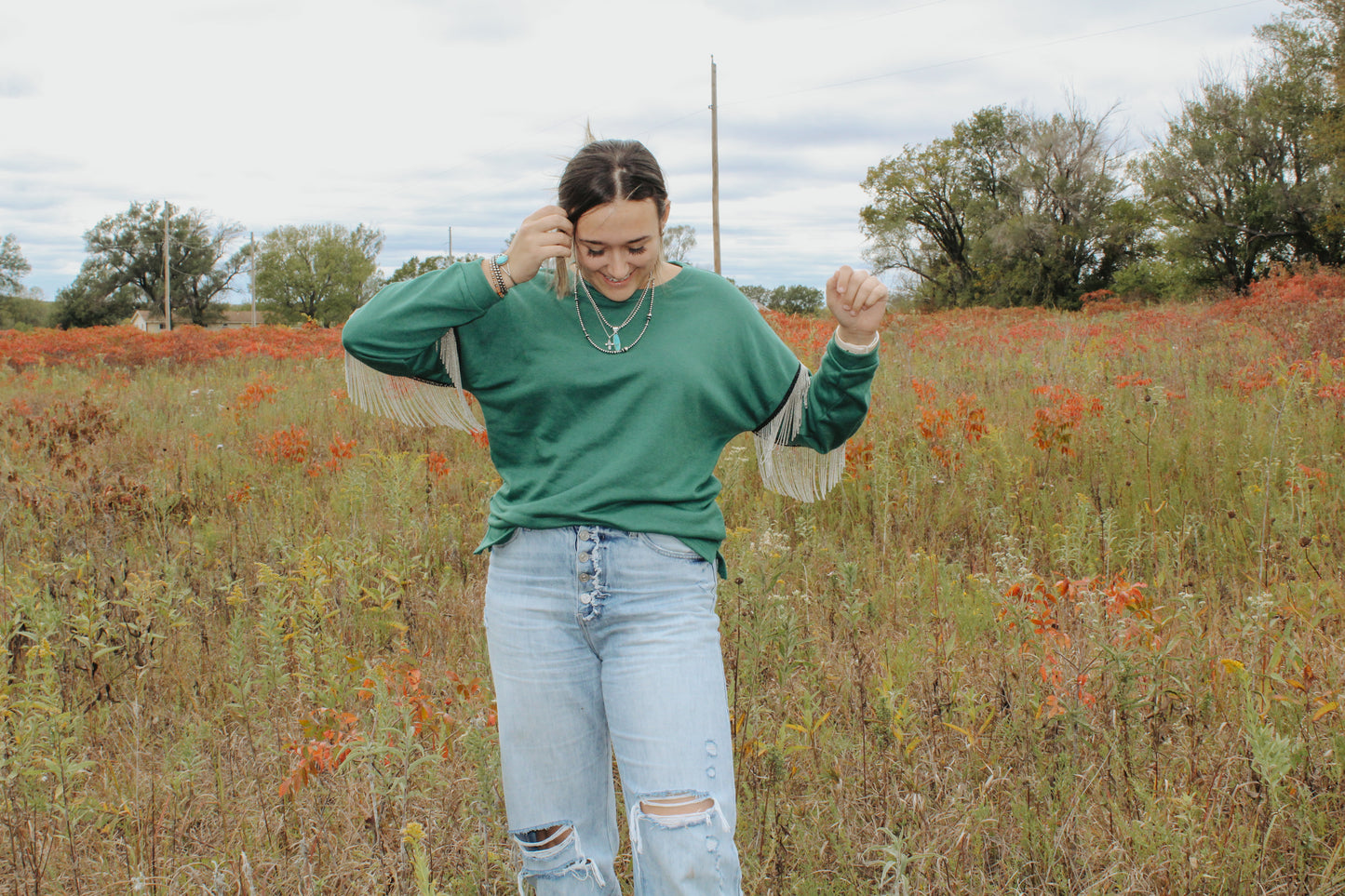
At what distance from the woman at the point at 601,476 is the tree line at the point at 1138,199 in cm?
2084

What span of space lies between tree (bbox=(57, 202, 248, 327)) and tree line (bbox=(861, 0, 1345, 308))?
1871 inches

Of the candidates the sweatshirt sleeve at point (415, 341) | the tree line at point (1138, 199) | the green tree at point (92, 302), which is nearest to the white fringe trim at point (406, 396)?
the sweatshirt sleeve at point (415, 341)

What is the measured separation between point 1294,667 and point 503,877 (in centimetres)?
245

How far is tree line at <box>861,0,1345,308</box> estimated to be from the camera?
83.0 ft

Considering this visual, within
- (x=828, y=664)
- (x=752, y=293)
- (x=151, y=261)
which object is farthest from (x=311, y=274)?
(x=828, y=664)

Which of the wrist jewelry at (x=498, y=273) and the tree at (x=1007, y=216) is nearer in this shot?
the wrist jewelry at (x=498, y=273)

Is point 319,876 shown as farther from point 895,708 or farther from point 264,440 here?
point 264,440

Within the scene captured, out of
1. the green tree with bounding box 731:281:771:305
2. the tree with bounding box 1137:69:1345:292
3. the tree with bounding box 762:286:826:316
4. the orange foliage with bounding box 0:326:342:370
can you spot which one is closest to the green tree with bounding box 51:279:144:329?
the tree with bounding box 762:286:826:316

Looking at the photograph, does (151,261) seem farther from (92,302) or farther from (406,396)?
(406,396)

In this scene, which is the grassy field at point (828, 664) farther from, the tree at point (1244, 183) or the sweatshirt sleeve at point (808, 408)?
the tree at point (1244, 183)

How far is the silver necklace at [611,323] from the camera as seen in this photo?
1922 mm

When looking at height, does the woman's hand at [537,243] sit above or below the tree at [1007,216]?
below

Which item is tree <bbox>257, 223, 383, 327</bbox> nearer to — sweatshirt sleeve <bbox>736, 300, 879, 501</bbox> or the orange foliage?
the orange foliage

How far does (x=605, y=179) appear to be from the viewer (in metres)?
1.88
